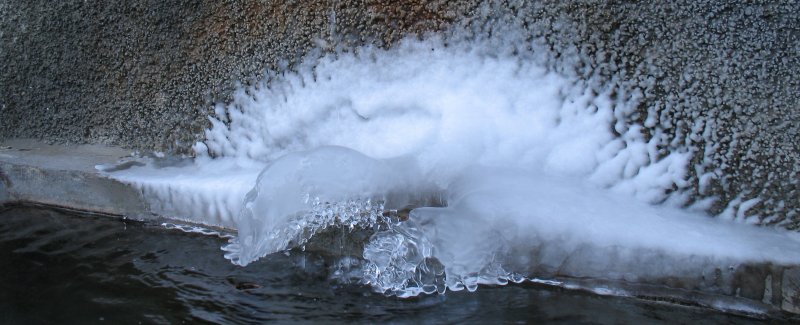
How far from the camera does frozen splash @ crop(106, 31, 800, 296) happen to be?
2.84 meters

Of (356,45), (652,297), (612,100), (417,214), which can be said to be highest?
(356,45)

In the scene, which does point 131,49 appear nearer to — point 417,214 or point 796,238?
point 417,214

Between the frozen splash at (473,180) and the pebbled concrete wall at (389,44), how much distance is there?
0.12m

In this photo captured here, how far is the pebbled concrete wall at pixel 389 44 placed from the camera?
2.78 m

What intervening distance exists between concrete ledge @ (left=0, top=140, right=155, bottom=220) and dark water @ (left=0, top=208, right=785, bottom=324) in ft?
1.17

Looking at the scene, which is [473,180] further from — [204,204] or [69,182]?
[69,182]

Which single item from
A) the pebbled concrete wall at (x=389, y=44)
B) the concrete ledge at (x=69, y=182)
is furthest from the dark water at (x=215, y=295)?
the pebbled concrete wall at (x=389, y=44)

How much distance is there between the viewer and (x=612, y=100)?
3.01 m

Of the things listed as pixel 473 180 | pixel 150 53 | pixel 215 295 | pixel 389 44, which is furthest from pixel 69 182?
pixel 473 180

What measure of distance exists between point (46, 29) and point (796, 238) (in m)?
4.31

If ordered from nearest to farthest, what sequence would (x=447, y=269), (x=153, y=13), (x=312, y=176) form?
(x=447, y=269) < (x=312, y=176) < (x=153, y=13)

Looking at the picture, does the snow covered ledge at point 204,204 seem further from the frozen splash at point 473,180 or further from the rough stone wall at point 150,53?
the rough stone wall at point 150,53

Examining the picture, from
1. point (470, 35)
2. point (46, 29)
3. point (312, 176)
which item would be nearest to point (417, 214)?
point (312, 176)

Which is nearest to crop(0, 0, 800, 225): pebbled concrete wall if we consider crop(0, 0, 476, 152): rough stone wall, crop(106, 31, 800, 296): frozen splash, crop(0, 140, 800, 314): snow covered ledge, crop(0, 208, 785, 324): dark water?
crop(0, 0, 476, 152): rough stone wall
